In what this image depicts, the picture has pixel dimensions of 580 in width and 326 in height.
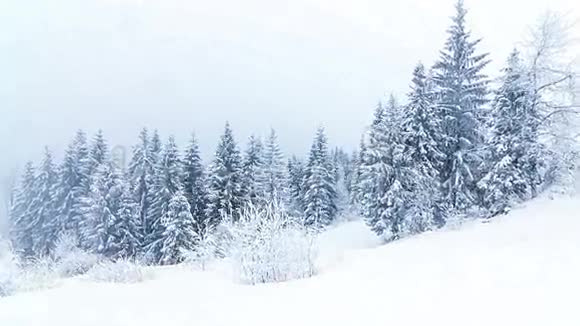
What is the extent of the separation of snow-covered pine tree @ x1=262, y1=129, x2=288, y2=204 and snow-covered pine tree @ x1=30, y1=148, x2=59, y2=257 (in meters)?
17.1

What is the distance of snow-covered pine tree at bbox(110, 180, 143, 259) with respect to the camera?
92.5 feet

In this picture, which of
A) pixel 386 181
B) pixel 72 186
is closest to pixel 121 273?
pixel 386 181

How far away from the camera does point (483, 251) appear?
7262 millimetres

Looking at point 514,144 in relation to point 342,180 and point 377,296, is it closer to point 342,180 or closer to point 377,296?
point 377,296

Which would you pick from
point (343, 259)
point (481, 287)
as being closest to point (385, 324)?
point (481, 287)

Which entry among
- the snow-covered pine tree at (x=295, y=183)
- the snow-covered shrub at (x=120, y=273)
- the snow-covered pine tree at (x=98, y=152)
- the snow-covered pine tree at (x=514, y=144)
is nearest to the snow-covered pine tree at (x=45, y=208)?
the snow-covered pine tree at (x=98, y=152)

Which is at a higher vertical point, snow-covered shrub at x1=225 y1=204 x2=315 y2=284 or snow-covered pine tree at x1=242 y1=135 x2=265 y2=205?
snow-covered pine tree at x1=242 y1=135 x2=265 y2=205

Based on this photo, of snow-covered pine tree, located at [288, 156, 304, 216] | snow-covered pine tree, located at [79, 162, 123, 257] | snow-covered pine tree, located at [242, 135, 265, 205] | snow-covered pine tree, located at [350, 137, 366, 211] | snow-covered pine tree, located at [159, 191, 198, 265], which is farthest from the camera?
snow-covered pine tree, located at [288, 156, 304, 216]

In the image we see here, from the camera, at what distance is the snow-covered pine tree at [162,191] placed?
2886cm

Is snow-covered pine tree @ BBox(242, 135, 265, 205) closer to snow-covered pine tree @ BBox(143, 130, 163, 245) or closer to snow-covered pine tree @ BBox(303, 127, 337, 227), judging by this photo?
snow-covered pine tree @ BBox(303, 127, 337, 227)

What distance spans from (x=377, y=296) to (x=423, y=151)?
18.4 meters

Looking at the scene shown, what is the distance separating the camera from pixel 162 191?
29.4 metres

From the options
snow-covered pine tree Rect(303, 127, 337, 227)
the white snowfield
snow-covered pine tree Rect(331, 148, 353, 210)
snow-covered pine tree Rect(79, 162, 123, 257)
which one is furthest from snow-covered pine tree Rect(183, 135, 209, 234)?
the white snowfield

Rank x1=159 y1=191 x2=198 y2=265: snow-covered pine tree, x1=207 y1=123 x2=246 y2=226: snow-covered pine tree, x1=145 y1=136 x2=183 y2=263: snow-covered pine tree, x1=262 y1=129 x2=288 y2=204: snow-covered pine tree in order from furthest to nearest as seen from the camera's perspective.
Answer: x1=262 y1=129 x2=288 y2=204: snow-covered pine tree, x1=207 y1=123 x2=246 y2=226: snow-covered pine tree, x1=145 y1=136 x2=183 y2=263: snow-covered pine tree, x1=159 y1=191 x2=198 y2=265: snow-covered pine tree
